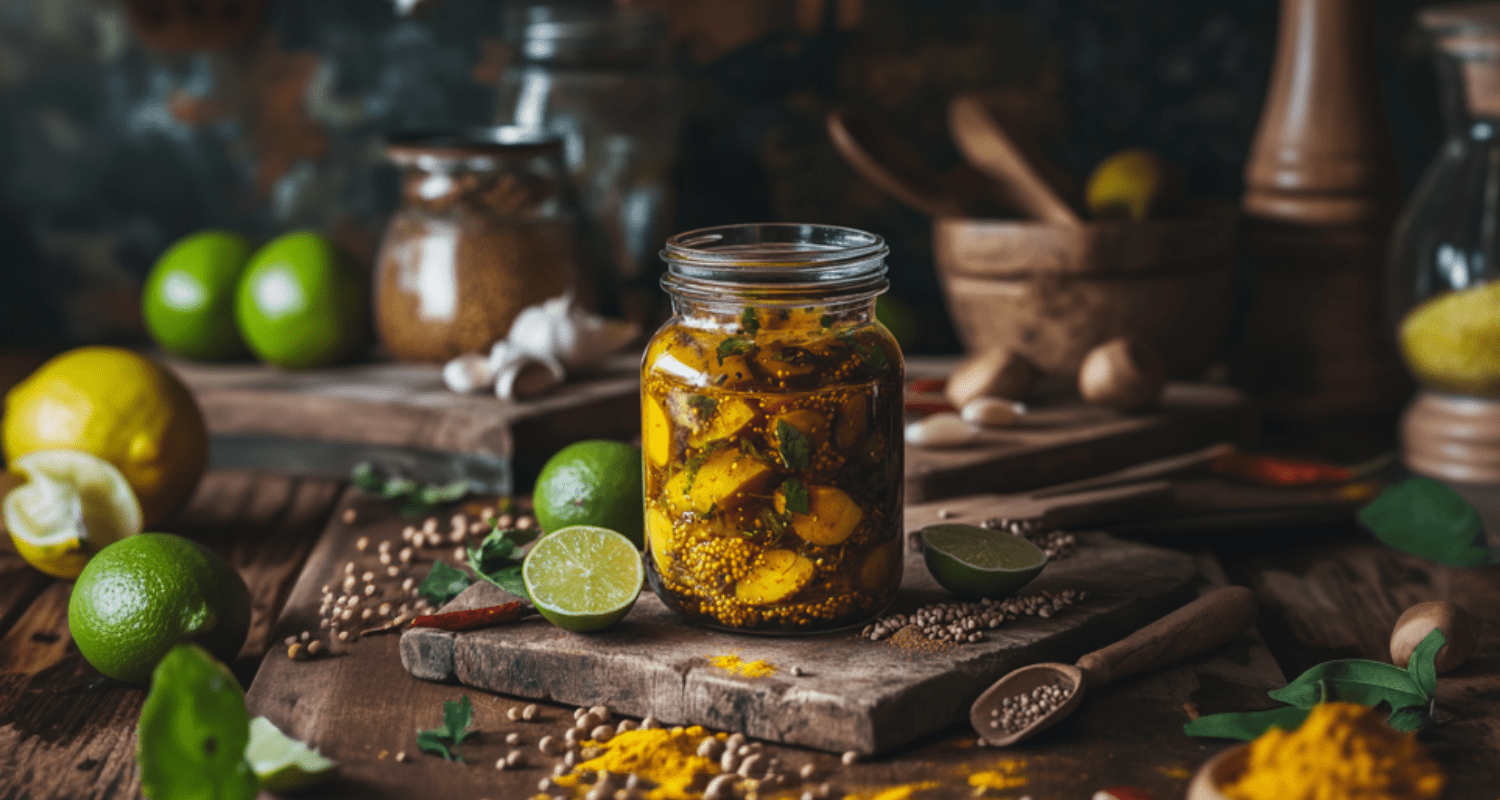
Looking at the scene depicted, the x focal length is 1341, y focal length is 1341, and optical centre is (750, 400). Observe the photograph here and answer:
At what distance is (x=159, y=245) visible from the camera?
2016 millimetres

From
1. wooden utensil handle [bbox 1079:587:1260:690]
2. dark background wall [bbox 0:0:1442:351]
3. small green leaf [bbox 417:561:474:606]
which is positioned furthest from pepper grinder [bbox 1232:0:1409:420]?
small green leaf [bbox 417:561:474:606]

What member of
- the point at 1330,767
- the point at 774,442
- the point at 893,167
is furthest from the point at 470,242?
the point at 1330,767

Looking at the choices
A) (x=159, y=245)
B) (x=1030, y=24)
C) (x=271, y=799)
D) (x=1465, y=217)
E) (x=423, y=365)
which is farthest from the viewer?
(x=159, y=245)

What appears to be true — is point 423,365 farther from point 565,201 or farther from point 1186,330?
point 1186,330

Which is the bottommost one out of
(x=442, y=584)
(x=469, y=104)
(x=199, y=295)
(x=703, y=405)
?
(x=442, y=584)

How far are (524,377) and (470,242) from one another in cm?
→ 19

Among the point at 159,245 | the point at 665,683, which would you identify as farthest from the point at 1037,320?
the point at 159,245

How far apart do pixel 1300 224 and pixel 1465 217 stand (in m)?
0.20

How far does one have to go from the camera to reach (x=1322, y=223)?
5.32ft

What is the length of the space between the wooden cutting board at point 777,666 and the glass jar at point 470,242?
1.95ft

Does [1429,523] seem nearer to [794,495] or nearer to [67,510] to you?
[794,495]

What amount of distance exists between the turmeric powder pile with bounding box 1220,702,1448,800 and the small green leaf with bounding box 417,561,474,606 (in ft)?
2.13

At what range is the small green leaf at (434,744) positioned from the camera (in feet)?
2.91

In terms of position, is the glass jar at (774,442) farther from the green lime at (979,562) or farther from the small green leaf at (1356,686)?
the small green leaf at (1356,686)
